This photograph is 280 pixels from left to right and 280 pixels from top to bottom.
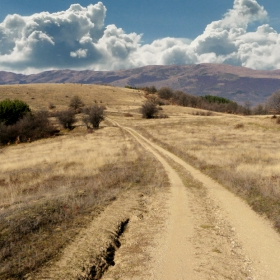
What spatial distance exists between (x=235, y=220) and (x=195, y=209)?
67.5 inches

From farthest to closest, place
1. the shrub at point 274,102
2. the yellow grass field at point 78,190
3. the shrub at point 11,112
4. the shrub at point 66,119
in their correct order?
the shrub at point 274,102, the shrub at point 66,119, the shrub at point 11,112, the yellow grass field at point 78,190

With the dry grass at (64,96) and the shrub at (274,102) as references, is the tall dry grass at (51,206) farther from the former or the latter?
the dry grass at (64,96)

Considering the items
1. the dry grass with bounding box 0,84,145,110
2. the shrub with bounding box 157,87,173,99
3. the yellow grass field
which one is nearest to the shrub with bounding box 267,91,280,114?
the dry grass with bounding box 0,84,145,110

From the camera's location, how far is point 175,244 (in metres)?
7.78

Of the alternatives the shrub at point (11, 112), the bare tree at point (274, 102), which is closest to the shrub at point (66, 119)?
the shrub at point (11, 112)

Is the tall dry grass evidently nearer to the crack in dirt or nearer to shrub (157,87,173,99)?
the crack in dirt

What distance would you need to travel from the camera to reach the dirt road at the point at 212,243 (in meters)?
6.40

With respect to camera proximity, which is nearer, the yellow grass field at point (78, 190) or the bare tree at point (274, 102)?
the yellow grass field at point (78, 190)

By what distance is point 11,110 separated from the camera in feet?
215

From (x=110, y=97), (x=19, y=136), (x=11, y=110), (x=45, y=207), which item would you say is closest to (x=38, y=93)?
(x=110, y=97)

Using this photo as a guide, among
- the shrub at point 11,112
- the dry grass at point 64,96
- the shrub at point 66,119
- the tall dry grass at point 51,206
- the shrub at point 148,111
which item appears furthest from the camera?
the dry grass at point 64,96

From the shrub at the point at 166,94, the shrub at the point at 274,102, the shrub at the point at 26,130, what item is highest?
the shrub at the point at 166,94

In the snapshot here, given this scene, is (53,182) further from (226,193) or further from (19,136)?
(19,136)

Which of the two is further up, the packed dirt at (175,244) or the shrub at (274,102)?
the shrub at (274,102)
